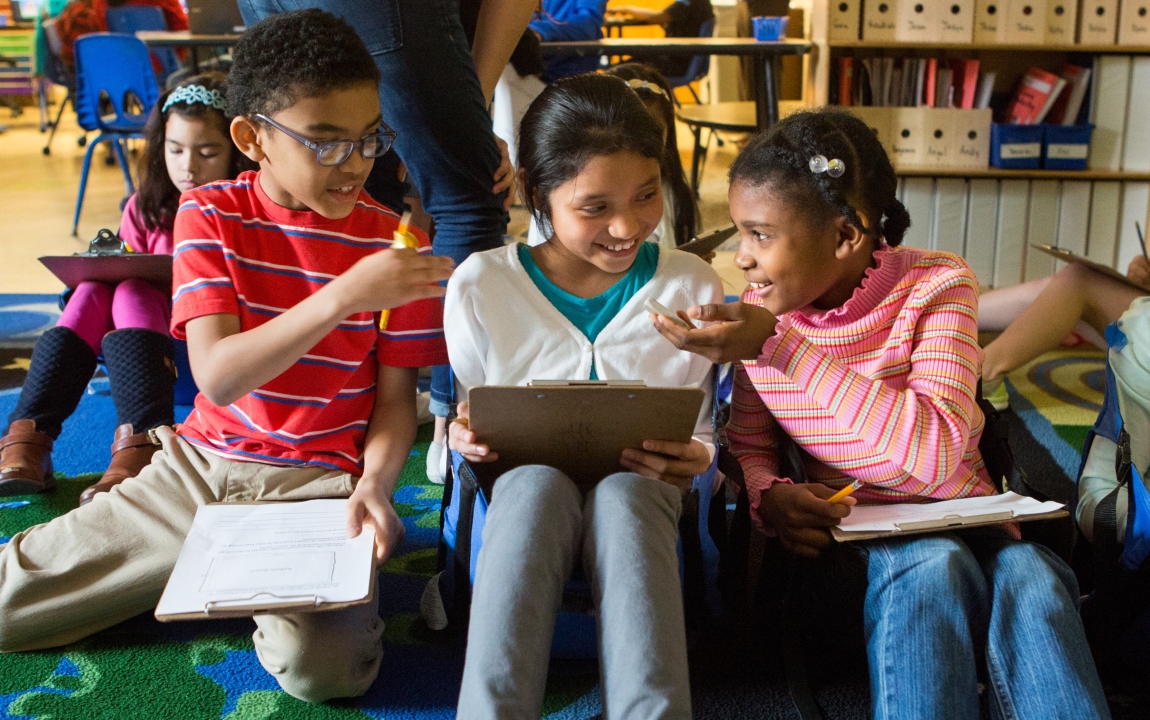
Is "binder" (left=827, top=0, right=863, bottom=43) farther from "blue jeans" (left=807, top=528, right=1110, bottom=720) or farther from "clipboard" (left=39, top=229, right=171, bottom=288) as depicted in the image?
"blue jeans" (left=807, top=528, right=1110, bottom=720)

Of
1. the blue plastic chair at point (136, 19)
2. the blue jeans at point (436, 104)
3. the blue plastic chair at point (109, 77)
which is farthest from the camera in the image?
the blue plastic chair at point (136, 19)

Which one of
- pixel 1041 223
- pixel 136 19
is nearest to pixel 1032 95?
pixel 1041 223

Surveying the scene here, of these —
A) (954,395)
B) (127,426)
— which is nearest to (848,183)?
(954,395)

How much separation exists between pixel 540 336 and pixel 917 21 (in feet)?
8.43

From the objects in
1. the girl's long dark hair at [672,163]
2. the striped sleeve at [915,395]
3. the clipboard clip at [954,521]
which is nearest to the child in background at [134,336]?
the girl's long dark hair at [672,163]

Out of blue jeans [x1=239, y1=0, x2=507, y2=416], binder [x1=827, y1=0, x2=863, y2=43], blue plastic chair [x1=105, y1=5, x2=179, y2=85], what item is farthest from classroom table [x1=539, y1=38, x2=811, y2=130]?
blue plastic chair [x1=105, y1=5, x2=179, y2=85]

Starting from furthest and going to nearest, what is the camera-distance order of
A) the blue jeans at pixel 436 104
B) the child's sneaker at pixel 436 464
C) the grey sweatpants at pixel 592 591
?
the child's sneaker at pixel 436 464, the blue jeans at pixel 436 104, the grey sweatpants at pixel 592 591

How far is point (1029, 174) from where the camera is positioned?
11.0 ft

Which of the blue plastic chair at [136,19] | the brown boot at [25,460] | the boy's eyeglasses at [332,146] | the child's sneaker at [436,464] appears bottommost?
the child's sneaker at [436,464]

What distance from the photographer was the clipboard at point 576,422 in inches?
42.8

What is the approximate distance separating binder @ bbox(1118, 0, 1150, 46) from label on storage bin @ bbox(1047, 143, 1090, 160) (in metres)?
0.36

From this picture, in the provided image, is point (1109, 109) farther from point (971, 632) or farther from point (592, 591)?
point (592, 591)

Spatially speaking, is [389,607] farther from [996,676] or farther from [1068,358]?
[1068,358]

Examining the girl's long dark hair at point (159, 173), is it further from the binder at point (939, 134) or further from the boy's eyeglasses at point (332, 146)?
the binder at point (939, 134)
